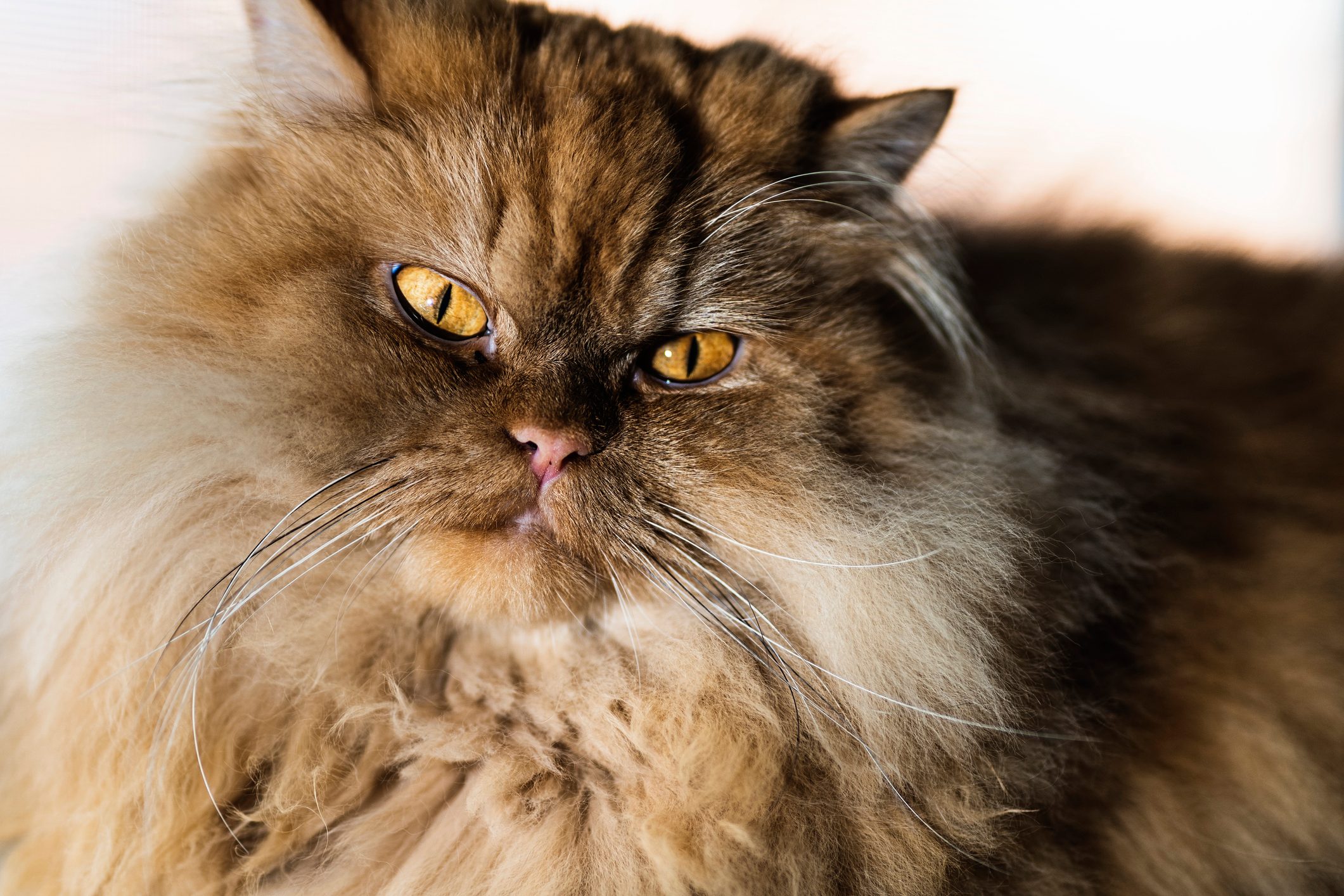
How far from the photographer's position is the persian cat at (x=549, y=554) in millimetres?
970

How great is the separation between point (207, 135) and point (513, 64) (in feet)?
1.31

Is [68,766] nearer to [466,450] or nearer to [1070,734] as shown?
[466,450]

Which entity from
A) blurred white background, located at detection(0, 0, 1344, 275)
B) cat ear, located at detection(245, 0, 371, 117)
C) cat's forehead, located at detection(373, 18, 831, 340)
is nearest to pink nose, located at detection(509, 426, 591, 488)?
cat's forehead, located at detection(373, 18, 831, 340)

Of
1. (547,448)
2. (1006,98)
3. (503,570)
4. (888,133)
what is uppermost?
(888,133)

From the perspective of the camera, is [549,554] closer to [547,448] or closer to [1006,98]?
[547,448]

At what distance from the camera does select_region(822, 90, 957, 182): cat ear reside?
1128mm

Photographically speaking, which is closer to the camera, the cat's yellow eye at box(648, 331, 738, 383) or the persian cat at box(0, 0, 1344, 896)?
the persian cat at box(0, 0, 1344, 896)

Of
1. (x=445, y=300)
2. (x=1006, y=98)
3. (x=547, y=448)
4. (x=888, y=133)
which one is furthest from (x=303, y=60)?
(x=1006, y=98)

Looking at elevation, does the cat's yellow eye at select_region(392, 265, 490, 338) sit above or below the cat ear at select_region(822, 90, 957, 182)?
below

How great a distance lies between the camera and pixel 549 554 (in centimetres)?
96

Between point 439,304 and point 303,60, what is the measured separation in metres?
0.33

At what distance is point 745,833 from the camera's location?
0.96 m

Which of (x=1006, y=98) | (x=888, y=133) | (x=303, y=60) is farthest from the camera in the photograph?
(x=1006, y=98)

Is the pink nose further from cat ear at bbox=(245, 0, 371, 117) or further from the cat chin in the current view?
cat ear at bbox=(245, 0, 371, 117)
